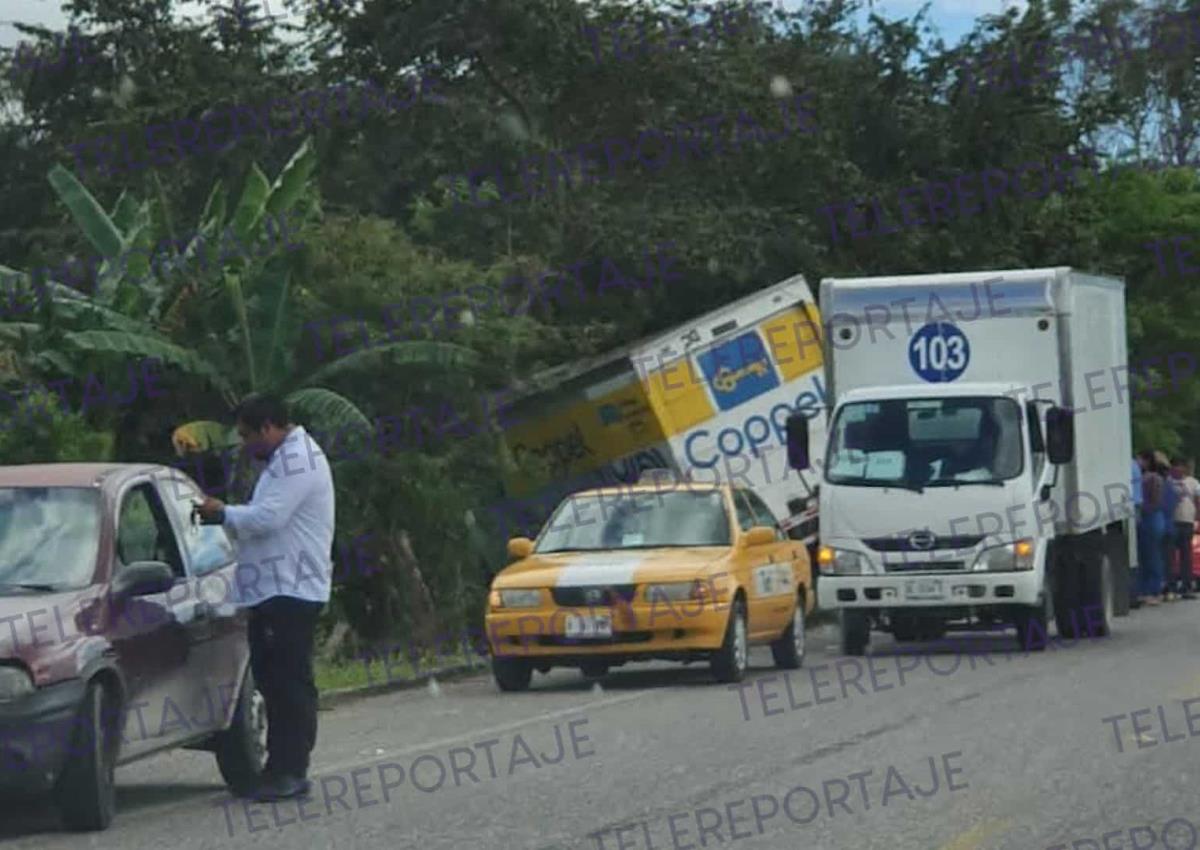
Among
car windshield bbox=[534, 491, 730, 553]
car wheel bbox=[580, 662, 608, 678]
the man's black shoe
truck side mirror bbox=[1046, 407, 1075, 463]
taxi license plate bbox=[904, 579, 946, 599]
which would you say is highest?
truck side mirror bbox=[1046, 407, 1075, 463]

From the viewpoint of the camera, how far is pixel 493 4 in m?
35.2

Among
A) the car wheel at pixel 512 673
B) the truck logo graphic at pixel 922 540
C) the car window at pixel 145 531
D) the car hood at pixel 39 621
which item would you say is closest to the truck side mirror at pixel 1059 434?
the truck logo graphic at pixel 922 540

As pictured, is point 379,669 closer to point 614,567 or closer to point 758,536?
point 614,567

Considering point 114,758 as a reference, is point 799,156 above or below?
above

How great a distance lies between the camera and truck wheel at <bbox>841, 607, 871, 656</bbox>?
22.9 metres

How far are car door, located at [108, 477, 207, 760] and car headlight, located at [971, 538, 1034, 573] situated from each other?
1140 centimetres

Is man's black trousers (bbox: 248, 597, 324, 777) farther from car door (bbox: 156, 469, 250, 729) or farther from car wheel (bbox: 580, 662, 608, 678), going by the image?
car wheel (bbox: 580, 662, 608, 678)

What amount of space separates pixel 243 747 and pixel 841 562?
1092 centimetres

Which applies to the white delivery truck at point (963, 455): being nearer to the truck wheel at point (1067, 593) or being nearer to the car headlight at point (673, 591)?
the truck wheel at point (1067, 593)

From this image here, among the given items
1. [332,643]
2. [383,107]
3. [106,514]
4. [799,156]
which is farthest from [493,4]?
[106,514]

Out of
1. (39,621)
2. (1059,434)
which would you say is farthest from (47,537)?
(1059,434)

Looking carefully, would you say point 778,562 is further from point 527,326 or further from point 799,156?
point 799,156

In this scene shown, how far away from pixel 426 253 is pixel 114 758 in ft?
58.5

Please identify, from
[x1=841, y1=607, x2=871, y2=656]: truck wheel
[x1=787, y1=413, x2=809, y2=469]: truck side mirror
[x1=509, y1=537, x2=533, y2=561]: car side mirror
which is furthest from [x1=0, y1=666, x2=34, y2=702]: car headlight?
[x1=787, y1=413, x2=809, y2=469]: truck side mirror
